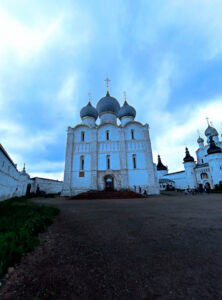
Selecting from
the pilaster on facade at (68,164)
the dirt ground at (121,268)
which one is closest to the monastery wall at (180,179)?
the pilaster on facade at (68,164)

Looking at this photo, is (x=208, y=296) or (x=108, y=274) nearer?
(x=208, y=296)

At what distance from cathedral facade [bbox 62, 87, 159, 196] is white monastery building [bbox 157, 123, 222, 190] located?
19.1 metres

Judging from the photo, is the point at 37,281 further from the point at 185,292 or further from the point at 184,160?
the point at 184,160

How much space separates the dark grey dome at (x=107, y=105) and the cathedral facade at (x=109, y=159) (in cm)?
591

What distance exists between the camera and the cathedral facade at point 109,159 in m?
22.9

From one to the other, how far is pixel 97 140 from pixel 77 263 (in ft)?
77.9

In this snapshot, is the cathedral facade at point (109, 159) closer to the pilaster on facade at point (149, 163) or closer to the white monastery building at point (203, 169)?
the pilaster on facade at point (149, 163)

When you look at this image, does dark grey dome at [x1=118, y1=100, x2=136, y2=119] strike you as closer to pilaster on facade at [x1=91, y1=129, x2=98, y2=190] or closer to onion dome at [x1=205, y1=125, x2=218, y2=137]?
pilaster on facade at [x1=91, y1=129, x2=98, y2=190]

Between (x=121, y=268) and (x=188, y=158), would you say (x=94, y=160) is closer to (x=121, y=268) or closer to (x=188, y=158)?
(x=121, y=268)

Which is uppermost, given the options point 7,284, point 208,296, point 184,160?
point 184,160

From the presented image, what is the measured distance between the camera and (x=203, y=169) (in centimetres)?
3653

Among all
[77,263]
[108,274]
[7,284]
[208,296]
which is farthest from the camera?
[77,263]

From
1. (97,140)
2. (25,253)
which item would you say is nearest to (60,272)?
(25,253)

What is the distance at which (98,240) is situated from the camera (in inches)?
139
